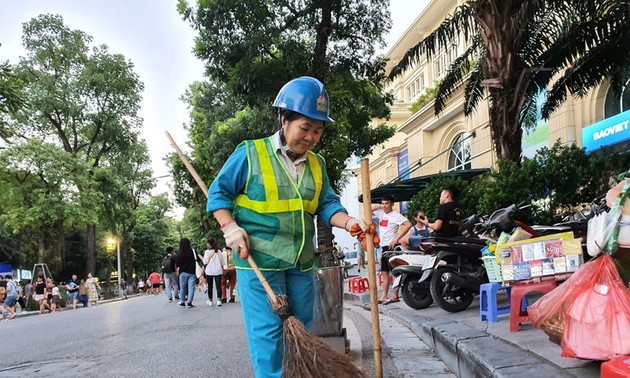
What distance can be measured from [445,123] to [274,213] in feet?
72.6

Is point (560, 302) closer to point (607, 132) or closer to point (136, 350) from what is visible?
point (136, 350)

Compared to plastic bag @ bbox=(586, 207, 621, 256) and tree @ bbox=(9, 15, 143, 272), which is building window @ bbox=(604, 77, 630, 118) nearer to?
plastic bag @ bbox=(586, 207, 621, 256)

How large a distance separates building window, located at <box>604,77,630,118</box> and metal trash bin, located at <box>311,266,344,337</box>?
1236cm

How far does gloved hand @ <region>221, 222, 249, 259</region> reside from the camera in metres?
2.43

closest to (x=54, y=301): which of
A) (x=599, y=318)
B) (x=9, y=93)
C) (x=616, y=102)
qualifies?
(x=9, y=93)

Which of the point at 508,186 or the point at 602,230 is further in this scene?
the point at 508,186

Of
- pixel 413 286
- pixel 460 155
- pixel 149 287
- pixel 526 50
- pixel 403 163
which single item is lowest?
pixel 149 287

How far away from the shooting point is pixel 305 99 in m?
2.59

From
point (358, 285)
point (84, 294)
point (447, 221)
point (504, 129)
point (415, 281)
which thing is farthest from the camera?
point (84, 294)

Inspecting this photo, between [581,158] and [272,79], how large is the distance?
7522 millimetres

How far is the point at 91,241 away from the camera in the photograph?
33.1 meters

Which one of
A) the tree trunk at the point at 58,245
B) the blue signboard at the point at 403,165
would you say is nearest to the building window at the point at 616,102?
the blue signboard at the point at 403,165

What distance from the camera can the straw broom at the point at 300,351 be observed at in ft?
7.77

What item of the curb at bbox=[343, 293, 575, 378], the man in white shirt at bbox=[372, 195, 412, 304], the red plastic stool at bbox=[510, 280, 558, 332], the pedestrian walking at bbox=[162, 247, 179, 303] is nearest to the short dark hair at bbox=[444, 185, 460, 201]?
the man in white shirt at bbox=[372, 195, 412, 304]
